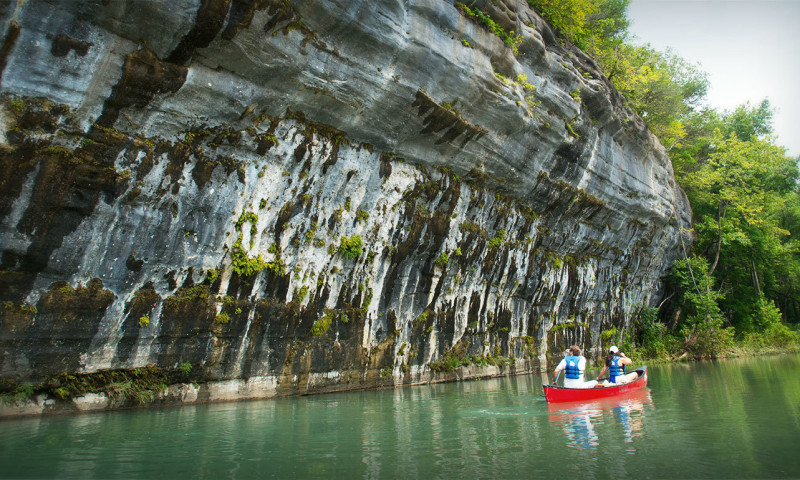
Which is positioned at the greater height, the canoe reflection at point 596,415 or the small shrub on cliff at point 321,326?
the small shrub on cliff at point 321,326

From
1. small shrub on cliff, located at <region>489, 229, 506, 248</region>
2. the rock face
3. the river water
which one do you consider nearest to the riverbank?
the rock face

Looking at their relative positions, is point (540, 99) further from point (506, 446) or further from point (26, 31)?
point (26, 31)

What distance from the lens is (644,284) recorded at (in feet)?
84.0

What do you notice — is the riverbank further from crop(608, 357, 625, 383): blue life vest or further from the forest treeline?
the forest treeline

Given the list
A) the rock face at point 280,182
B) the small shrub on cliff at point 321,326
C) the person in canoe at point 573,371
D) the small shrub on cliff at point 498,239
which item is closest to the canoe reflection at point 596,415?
the person in canoe at point 573,371

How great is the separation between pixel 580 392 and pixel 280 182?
807cm

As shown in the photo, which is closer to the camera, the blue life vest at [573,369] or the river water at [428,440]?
the river water at [428,440]

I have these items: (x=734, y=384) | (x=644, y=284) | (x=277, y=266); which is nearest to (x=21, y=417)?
(x=277, y=266)

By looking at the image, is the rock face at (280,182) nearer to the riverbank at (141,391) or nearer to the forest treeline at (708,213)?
the riverbank at (141,391)

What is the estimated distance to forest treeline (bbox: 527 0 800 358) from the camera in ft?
76.5

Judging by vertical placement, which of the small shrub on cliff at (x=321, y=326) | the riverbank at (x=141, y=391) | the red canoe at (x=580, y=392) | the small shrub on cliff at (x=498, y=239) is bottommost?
the red canoe at (x=580, y=392)

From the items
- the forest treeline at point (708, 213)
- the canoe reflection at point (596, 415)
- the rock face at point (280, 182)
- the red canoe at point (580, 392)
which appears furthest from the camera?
the forest treeline at point (708, 213)

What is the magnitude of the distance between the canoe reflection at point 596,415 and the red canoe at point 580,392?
0.14 m

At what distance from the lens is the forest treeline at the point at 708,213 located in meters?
23.3
